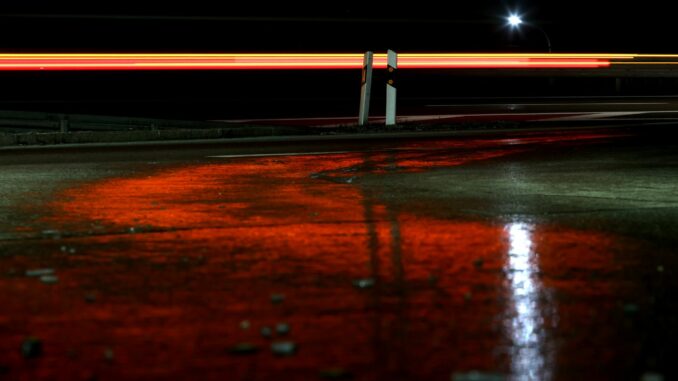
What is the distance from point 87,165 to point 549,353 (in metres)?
9.89

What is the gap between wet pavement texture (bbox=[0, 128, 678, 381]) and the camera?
460 centimetres

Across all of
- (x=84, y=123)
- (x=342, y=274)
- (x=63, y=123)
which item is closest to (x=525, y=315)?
(x=342, y=274)

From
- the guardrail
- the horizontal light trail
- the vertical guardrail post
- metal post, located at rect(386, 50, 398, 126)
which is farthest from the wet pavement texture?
the horizontal light trail

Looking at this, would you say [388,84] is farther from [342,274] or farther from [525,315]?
[525,315]
